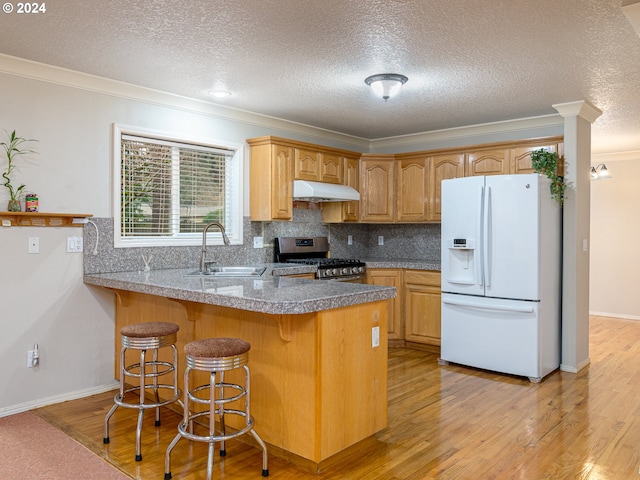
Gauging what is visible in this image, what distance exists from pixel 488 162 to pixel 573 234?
1084 millimetres

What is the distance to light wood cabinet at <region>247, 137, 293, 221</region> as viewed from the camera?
4680mm

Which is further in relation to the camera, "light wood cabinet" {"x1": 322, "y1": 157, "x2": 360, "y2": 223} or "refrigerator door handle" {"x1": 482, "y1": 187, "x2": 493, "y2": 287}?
"light wood cabinet" {"x1": 322, "y1": 157, "x2": 360, "y2": 223}

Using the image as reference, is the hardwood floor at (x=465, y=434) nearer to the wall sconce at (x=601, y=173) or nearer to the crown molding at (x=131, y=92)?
the crown molding at (x=131, y=92)

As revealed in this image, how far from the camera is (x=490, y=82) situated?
375 cm

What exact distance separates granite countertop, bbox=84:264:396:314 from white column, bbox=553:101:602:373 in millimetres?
2370

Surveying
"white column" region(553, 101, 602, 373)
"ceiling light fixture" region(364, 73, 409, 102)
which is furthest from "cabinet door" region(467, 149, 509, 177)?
"ceiling light fixture" region(364, 73, 409, 102)

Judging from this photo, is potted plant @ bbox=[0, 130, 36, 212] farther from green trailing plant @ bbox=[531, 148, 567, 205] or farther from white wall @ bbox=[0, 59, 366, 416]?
green trailing plant @ bbox=[531, 148, 567, 205]

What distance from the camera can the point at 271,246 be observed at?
5090mm

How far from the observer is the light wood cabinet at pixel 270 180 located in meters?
4.68

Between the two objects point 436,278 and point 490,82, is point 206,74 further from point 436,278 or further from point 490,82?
point 436,278

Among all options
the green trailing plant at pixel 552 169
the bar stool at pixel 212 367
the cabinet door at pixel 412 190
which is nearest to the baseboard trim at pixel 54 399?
the bar stool at pixel 212 367

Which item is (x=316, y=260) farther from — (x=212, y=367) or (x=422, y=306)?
(x=212, y=367)

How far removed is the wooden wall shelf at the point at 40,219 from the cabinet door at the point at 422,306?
123 inches

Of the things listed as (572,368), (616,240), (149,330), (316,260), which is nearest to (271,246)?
(316,260)
